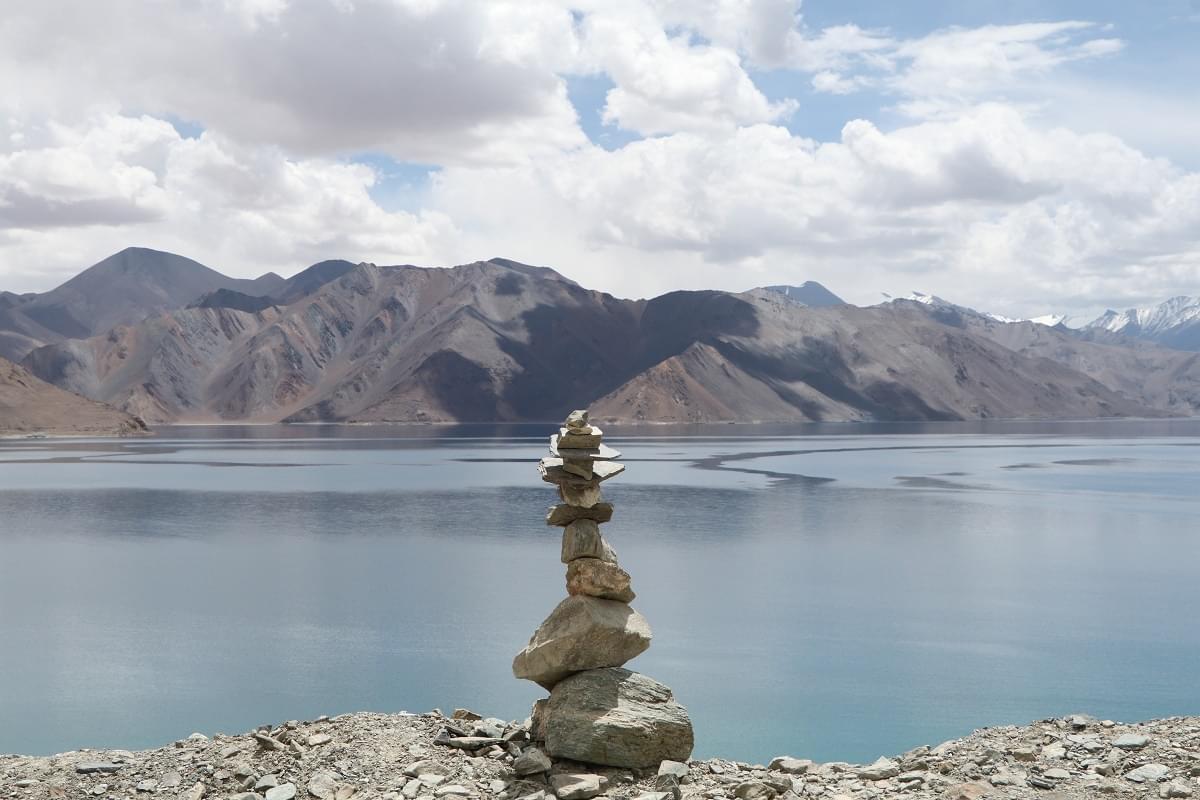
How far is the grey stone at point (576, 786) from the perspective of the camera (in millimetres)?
14258

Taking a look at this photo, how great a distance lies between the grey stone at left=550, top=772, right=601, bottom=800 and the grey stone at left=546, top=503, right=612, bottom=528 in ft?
13.7

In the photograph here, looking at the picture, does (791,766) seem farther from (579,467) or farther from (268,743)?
(268,743)

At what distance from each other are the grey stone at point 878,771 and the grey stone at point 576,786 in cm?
398

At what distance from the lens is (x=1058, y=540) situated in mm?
58469

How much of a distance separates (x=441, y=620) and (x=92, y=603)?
14236 millimetres

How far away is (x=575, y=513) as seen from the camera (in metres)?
17.4

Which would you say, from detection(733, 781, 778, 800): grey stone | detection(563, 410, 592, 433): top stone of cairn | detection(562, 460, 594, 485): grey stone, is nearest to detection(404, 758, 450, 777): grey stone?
detection(733, 781, 778, 800): grey stone

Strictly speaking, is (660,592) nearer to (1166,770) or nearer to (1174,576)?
(1174,576)

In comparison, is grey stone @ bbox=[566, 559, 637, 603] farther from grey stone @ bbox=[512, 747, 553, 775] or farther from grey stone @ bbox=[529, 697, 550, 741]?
grey stone @ bbox=[512, 747, 553, 775]

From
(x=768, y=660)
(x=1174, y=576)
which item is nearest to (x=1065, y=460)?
(x=1174, y=576)

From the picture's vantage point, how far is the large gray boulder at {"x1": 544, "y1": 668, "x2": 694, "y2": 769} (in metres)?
15.2

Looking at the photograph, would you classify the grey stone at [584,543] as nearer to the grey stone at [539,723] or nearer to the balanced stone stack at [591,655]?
the balanced stone stack at [591,655]

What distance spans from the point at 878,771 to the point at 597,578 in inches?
202

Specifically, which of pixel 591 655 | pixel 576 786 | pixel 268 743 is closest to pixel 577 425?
pixel 591 655
